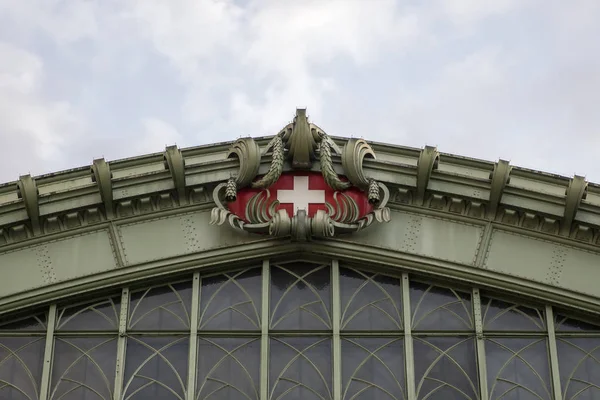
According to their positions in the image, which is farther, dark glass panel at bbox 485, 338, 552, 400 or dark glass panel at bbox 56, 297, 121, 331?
dark glass panel at bbox 56, 297, 121, 331

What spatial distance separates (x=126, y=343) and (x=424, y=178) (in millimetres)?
6001

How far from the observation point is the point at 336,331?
946 inches

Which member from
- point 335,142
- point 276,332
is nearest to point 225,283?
point 276,332

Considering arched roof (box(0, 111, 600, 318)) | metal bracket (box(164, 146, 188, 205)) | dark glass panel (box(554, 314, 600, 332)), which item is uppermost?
metal bracket (box(164, 146, 188, 205))

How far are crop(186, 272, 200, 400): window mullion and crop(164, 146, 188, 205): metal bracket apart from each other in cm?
168

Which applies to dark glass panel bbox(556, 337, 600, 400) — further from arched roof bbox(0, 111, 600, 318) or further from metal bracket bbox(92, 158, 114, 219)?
metal bracket bbox(92, 158, 114, 219)

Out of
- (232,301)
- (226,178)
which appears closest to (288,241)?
(232,301)

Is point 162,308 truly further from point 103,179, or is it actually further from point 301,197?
point 301,197

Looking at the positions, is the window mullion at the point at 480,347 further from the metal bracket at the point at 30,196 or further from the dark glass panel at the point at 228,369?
the metal bracket at the point at 30,196

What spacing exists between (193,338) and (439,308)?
4.30 metres

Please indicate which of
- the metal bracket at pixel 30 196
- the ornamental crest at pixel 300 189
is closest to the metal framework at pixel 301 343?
the ornamental crest at pixel 300 189

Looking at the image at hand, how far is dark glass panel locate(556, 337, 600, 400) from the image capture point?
23.7 m

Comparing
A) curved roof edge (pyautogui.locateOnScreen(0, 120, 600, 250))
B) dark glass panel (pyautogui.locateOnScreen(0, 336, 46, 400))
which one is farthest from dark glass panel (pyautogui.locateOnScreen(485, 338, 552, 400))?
dark glass panel (pyautogui.locateOnScreen(0, 336, 46, 400))

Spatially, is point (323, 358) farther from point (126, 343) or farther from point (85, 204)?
point (85, 204)
